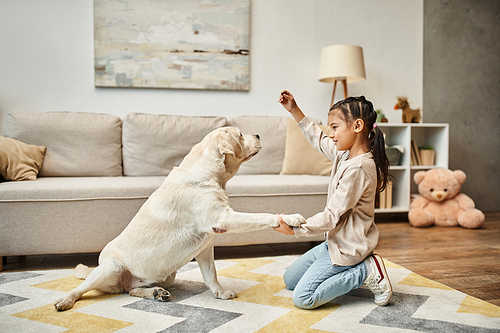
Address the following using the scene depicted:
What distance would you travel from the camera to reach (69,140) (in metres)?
3.07

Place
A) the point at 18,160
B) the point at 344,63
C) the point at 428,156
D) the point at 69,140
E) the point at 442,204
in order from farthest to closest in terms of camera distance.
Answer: the point at 428,156 → the point at 442,204 → the point at 344,63 → the point at 69,140 → the point at 18,160

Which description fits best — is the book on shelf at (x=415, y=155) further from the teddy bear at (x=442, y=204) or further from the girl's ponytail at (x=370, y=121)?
the girl's ponytail at (x=370, y=121)

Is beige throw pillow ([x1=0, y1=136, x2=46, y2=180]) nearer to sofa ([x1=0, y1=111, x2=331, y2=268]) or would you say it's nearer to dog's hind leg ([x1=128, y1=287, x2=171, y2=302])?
sofa ([x1=0, y1=111, x2=331, y2=268])

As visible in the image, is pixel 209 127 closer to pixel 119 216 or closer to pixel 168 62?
pixel 168 62

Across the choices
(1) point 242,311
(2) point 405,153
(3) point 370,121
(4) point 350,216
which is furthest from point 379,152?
(2) point 405,153

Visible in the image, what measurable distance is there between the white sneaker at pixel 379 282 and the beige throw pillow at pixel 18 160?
2300 millimetres

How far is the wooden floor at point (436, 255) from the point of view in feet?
7.01

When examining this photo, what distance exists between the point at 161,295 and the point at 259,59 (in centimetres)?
283

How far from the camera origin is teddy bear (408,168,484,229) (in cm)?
370

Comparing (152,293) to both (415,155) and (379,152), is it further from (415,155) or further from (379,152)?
(415,155)

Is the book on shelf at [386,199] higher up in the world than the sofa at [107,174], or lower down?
lower down

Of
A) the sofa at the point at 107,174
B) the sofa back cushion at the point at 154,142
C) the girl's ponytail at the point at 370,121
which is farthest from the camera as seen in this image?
the sofa back cushion at the point at 154,142

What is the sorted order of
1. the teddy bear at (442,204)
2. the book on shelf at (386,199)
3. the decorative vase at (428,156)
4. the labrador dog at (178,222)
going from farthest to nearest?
the decorative vase at (428,156) → the book on shelf at (386,199) → the teddy bear at (442,204) → the labrador dog at (178,222)

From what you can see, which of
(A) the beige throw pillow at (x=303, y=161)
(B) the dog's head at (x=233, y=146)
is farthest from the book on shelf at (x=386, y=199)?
(B) the dog's head at (x=233, y=146)
